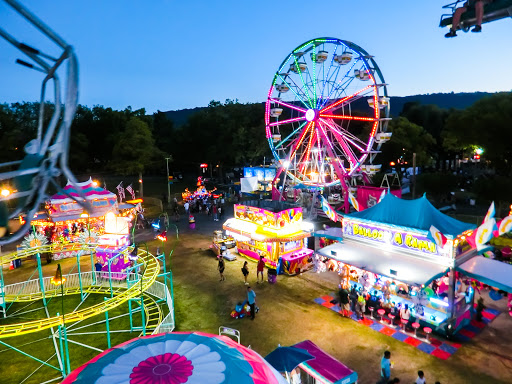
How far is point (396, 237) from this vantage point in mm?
13156

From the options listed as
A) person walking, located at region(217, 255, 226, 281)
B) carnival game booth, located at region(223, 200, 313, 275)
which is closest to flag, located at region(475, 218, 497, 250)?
carnival game booth, located at region(223, 200, 313, 275)

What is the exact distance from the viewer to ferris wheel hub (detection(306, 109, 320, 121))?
69.8 feet

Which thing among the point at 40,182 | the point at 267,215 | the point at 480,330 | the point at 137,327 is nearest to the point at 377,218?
the point at 480,330

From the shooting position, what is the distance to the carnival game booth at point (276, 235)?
56.6 feet

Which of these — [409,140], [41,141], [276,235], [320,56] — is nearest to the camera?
[41,141]

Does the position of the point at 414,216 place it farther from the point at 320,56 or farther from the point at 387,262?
the point at 320,56

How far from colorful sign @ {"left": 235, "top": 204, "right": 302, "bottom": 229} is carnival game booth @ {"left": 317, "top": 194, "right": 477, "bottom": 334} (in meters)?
3.59

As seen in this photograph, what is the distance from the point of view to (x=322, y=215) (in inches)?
1118

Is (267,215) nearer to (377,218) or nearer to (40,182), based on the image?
(377,218)

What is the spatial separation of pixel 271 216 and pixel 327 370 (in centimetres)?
1099

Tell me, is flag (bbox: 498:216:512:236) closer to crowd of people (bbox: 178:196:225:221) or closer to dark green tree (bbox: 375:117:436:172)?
crowd of people (bbox: 178:196:225:221)

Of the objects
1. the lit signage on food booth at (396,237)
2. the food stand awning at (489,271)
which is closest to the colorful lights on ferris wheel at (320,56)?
the lit signage on food booth at (396,237)

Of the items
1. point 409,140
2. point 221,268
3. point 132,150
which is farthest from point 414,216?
point 409,140

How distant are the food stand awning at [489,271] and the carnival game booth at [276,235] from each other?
7.38 meters
